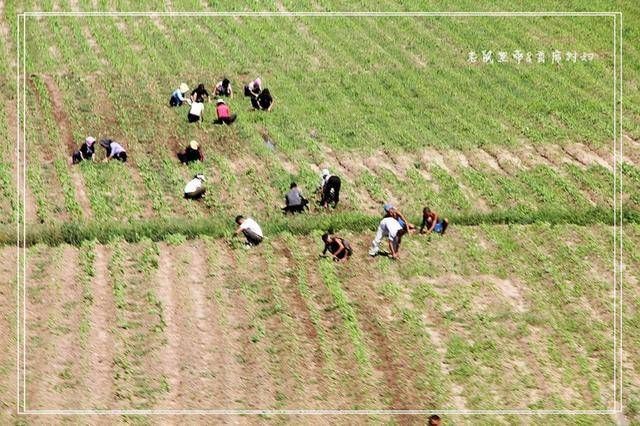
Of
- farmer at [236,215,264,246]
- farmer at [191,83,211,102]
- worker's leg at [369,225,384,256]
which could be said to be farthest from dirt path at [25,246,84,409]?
farmer at [191,83,211,102]

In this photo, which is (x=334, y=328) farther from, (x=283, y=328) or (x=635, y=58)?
(x=635, y=58)

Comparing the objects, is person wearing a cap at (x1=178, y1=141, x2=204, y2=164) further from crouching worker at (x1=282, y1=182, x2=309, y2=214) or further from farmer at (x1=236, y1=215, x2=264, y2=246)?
farmer at (x1=236, y1=215, x2=264, y2=246)

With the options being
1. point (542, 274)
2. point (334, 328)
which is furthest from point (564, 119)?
point (334, 328)

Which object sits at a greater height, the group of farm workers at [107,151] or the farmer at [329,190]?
the group of farm workers at [107,151]

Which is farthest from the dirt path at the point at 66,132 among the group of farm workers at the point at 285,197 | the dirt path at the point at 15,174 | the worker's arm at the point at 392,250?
the worker's arm at the point at 392,250

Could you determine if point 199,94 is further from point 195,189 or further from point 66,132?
point 195,189

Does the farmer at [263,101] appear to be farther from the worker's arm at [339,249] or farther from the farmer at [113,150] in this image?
the worker's arm at [339,249]
